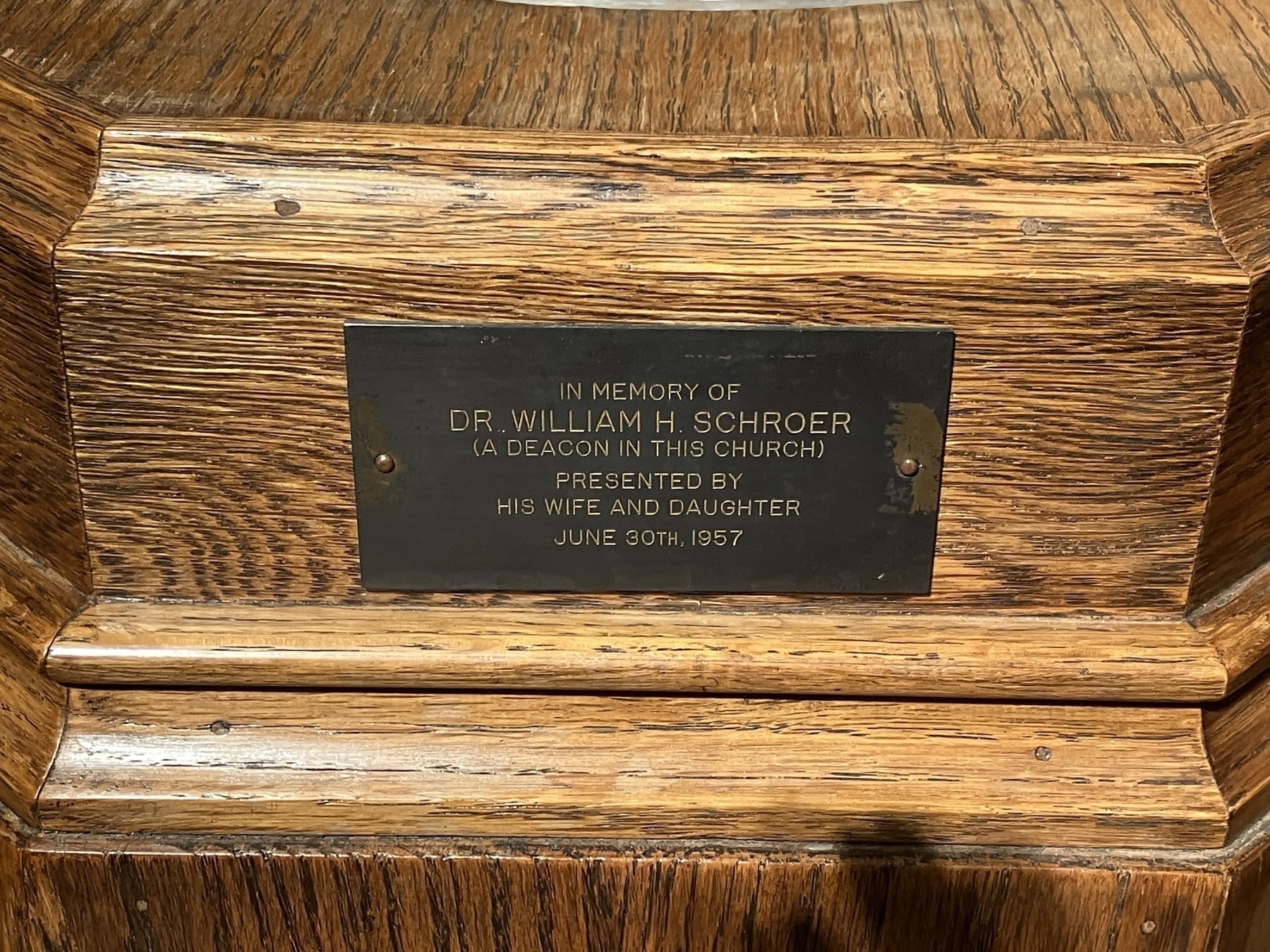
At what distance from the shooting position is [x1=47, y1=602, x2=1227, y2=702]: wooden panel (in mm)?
749

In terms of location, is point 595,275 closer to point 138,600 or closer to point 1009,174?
Result: point 1009,174

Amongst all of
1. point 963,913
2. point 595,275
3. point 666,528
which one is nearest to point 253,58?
point 595,275

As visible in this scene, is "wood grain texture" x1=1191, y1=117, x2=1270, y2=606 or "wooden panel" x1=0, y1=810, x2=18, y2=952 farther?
"wooden panel" x1=0, y1=810, x2=18, y2=952

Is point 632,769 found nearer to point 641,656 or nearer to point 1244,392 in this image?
point 641,656

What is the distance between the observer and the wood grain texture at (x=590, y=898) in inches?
30.6

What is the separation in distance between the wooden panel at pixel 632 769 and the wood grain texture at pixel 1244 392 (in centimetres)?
9

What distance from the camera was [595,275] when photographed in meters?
0.68

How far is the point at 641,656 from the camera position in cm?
75

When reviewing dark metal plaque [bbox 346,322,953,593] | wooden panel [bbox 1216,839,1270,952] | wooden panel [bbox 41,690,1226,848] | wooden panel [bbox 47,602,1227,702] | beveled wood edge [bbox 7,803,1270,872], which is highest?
dark metal plaque [bbox 346,322,953,593]

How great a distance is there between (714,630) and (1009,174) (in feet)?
0.94

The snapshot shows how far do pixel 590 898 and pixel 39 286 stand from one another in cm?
45

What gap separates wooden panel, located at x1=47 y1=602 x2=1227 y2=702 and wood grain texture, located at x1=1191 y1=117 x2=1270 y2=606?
5 cm

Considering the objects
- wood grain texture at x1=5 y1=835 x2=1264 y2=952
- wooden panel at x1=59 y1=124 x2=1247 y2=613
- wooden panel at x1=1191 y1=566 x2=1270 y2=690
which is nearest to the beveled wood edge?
wood grain texture at x1=5 y1=835 x2=1264 y2=952

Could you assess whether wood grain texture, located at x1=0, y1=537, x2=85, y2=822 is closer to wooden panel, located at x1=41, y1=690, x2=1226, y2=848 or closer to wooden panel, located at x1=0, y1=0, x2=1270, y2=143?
wooden panel, located at x1=41, y1=690, x2=1226, y2=848
